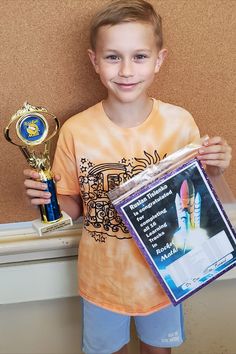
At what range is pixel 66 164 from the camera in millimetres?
904

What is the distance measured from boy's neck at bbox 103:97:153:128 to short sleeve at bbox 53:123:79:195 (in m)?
0.10

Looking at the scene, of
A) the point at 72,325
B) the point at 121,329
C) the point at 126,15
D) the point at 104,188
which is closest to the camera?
the point at 126,15

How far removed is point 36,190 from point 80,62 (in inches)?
11.9

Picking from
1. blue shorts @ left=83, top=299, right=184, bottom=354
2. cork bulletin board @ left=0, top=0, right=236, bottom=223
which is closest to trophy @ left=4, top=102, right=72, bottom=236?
cork bulletin board @ left=0, top=0, right=236, bottom=223

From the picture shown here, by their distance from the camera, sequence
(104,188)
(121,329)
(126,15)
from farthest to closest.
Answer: (121,329) → (104,188) → (126,15)

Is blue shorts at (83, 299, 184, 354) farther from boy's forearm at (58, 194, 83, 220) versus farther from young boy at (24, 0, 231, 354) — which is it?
boy's forearm at (58, 194, 83, 220)

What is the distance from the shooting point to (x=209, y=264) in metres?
0.87

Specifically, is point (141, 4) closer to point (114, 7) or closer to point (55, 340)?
point (114, 7)

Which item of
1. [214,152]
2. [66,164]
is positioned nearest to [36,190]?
[66,164]

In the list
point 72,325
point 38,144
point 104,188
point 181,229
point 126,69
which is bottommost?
point 72,325

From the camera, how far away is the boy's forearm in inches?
37.3

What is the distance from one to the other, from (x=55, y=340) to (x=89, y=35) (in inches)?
33.3

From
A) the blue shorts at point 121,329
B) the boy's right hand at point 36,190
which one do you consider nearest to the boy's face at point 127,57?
the boy's right hand at point 36,190

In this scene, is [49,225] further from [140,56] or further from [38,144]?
[140,56]
